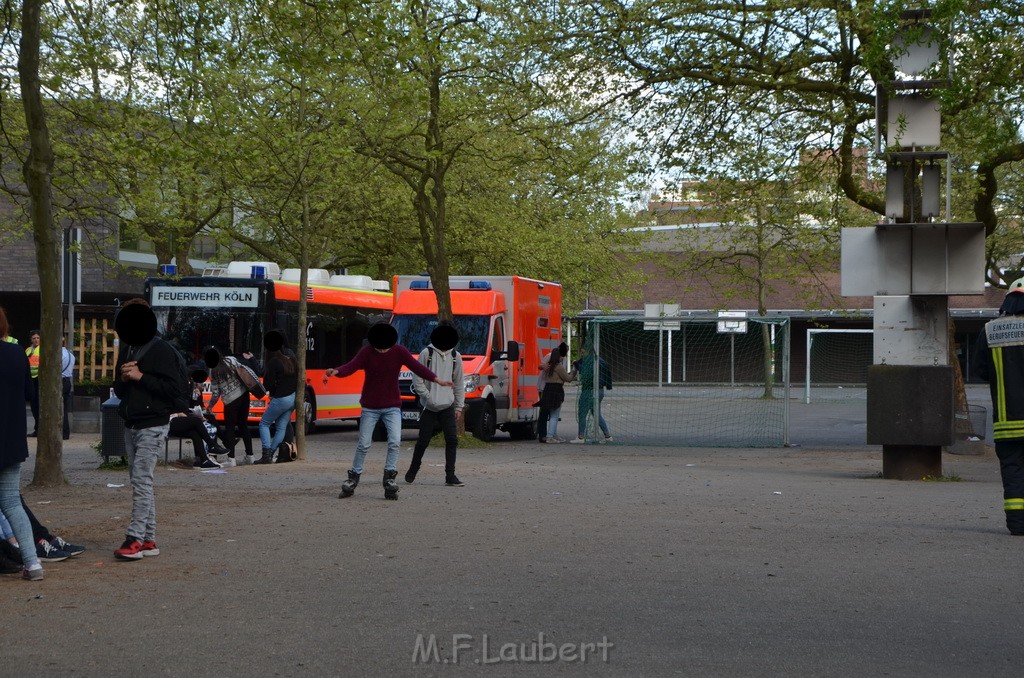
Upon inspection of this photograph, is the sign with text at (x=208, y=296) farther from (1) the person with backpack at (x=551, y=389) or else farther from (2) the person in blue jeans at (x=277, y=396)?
(2) the person in blue jeans at (x=277, y=396)

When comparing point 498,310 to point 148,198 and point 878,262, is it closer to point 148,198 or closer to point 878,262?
point 148,198

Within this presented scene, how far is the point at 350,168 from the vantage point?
22.0 metres

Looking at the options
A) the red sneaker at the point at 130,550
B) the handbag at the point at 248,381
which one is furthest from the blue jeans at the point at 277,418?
the red sneaker at the point at 130,550

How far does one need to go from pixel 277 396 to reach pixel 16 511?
10.4 m

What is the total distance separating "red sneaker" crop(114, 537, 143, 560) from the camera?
9.37m

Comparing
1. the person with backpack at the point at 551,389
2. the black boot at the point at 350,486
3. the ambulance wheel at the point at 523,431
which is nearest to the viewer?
the black boot at the point at 350,486

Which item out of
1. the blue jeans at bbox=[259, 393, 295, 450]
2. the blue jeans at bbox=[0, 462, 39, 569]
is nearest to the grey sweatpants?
the blue jeans at bbox=[0, 462, 39, 569]

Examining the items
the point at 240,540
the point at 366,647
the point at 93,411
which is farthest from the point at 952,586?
the point at 93,411

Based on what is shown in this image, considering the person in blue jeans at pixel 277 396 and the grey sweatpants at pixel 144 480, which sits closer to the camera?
the grey sweatpants at pixel 144 480

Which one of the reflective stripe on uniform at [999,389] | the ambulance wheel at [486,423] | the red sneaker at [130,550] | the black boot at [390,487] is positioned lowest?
the red sneaker at [130,550]

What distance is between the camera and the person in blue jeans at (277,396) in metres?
18.8

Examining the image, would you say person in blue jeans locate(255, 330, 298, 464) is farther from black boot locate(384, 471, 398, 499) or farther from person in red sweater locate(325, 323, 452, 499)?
black boot locate(384, 471, 398, 499)

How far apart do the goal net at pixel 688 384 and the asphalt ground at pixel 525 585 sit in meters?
10.3

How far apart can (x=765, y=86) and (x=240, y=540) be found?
37.0 ft
